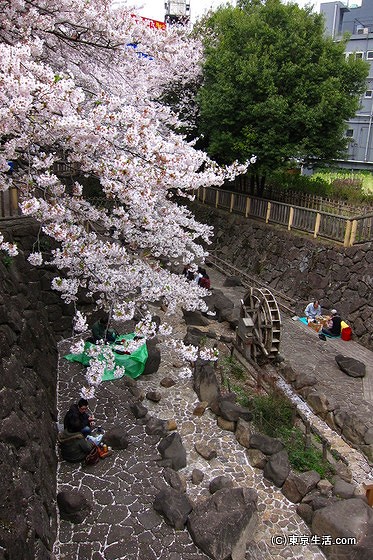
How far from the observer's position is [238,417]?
9.23 meters

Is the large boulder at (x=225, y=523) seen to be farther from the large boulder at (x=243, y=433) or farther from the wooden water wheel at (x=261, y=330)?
the wooden water wheel at (x=261, y=330)

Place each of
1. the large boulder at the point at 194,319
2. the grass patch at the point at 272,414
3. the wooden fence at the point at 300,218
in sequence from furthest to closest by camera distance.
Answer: the wooden fence at the point at 300,218 → the large boulder at the point at 194,319 → the grass patch at the point at 272,414

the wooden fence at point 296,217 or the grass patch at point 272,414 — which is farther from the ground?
the wooden fence at point 296,217

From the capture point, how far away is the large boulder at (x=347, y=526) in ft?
20.5

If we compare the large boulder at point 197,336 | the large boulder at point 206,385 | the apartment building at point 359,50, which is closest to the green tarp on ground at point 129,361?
the large boulder at point 206,385

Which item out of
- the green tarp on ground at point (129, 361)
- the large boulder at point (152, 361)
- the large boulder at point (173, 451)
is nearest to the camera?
the large boulder at point (173, 451)

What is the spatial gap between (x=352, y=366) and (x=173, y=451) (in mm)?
6528

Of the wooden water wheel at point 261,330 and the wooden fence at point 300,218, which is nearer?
the wooden water wheel at point 261,330

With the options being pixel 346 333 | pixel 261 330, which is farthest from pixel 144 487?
pixel 346 333

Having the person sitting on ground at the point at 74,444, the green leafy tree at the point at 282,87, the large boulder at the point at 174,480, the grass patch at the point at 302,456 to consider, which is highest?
the green leafy tree at the point at 282,87

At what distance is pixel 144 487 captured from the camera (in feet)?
24.4

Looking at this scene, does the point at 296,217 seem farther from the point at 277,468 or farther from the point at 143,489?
the point at 143,489

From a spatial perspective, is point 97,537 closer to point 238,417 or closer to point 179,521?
point 179,521

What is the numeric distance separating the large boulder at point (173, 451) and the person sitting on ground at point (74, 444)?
1.33 metres
